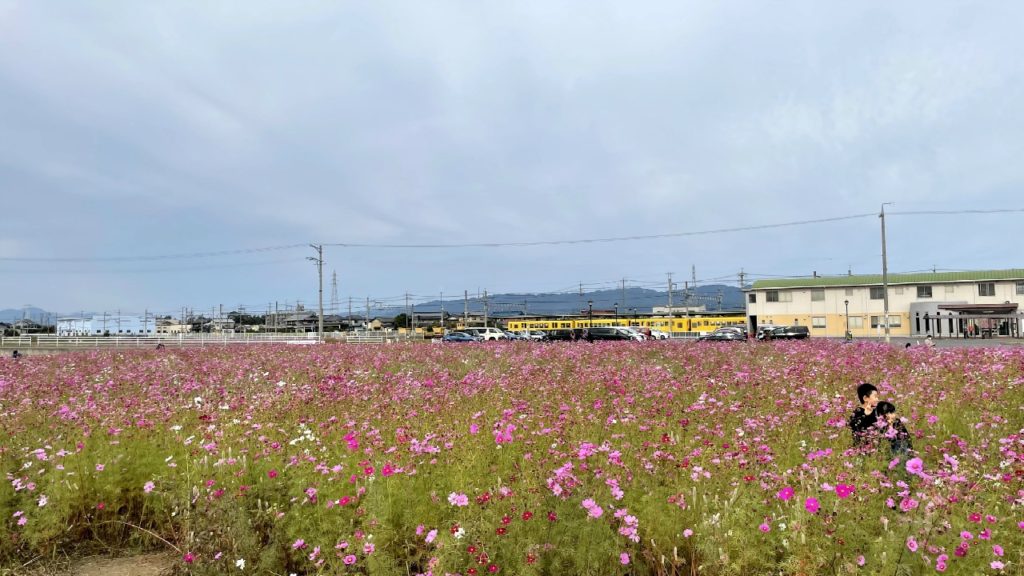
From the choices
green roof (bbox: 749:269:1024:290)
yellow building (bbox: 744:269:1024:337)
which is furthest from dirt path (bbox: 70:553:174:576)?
green roof (bbox: 749:269:1024:290)

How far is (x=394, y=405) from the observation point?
23.7 ft

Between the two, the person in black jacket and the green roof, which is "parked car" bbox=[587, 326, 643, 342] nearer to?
the green roof

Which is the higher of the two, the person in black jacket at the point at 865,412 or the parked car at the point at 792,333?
the person in black jacket at the point at 865,412

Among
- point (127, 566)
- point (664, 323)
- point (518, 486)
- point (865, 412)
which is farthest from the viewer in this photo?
point (664, 323)

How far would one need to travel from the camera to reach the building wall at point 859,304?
56.5m

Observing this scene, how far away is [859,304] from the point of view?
59.2 metres

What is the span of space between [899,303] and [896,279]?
3.36 meters

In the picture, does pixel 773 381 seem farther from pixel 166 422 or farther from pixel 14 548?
pixel 14 548

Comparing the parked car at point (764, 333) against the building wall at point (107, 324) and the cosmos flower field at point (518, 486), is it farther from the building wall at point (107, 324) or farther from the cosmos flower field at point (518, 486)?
the building wall at point (107, 324)

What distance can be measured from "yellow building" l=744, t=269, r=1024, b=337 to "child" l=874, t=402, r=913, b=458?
176ft

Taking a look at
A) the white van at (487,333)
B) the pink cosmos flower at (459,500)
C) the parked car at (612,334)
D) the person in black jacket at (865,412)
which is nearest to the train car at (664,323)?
the white van at (487,333)

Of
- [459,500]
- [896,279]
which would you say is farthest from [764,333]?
[459,500]

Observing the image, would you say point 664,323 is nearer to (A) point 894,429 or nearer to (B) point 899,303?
(B) point 899,303

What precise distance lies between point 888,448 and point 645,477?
7.21 ft
